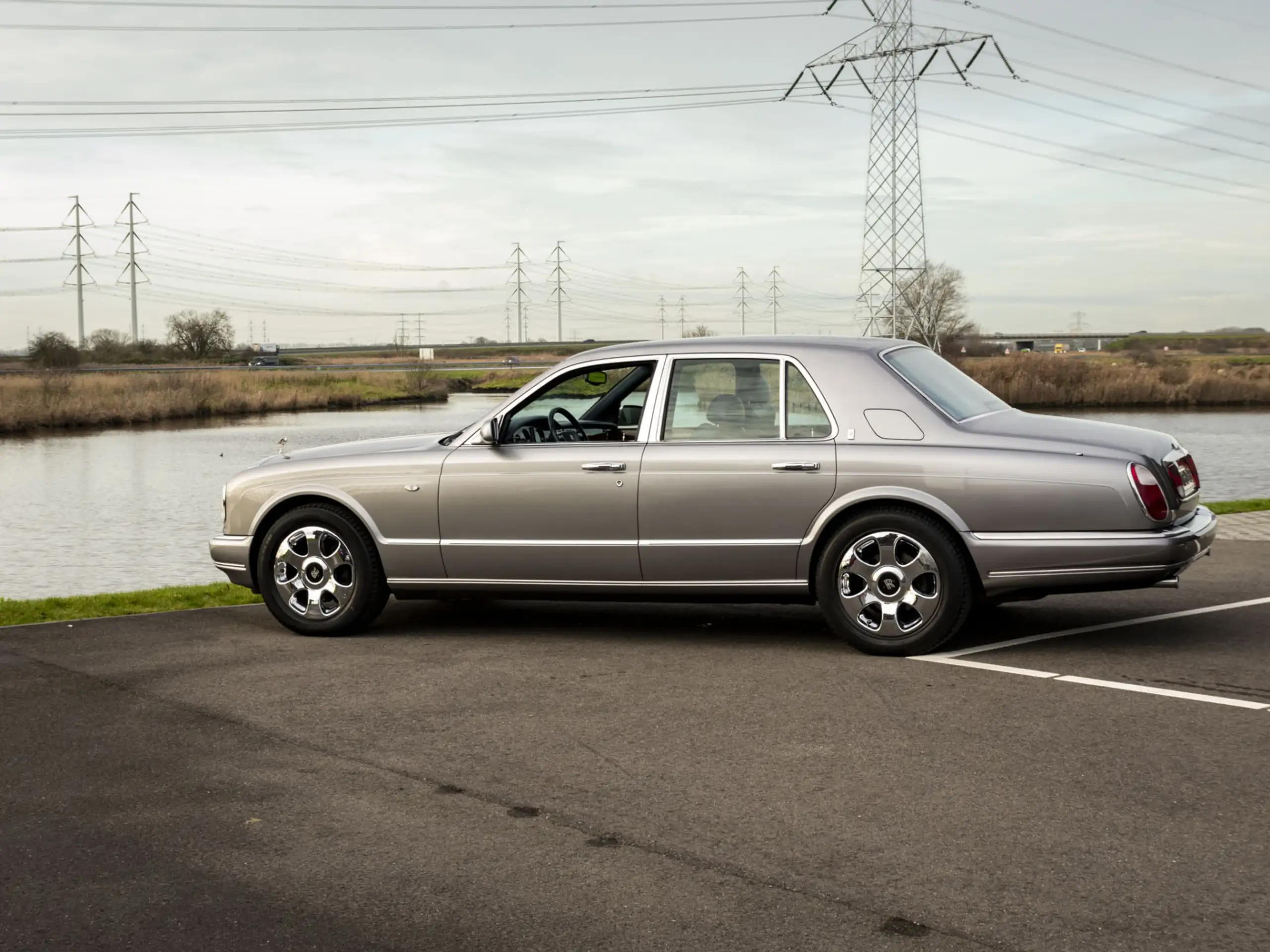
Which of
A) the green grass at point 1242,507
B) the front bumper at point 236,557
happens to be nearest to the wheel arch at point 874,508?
the front bumper at point 236,557

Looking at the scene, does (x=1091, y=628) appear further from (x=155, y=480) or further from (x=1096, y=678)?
(x=155, y=480)

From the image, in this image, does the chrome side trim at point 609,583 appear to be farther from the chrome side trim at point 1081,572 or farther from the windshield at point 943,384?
the windshield at point 943,384

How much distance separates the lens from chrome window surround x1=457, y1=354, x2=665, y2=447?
26.6 ft

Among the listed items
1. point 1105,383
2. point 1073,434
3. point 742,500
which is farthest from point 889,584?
point 1105,383

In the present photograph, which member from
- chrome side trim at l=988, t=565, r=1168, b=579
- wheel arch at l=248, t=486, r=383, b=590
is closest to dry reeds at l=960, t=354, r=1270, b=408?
wheel arch at l=248, t=486, r=383, b=590

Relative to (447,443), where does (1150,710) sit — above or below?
below

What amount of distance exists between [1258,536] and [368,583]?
826cm

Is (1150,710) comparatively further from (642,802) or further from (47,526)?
(47,526)

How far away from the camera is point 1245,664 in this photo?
714cm

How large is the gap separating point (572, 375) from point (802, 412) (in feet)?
4.79

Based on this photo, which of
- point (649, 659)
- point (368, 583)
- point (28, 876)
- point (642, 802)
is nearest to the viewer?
point (28, 876)

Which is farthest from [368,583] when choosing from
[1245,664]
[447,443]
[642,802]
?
[1245,664]

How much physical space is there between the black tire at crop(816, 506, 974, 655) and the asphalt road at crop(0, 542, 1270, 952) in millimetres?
208

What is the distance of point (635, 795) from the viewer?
513cm
